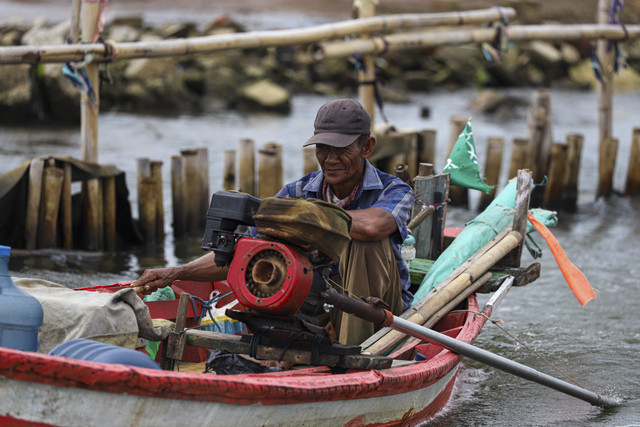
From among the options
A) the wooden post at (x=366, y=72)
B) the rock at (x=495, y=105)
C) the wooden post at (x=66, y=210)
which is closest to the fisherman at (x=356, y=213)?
the wooden post at (x=66, y=210)

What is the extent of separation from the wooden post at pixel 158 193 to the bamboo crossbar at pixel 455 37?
2181 millimetres

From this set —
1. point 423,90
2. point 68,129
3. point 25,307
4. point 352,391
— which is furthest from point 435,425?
point 423,90

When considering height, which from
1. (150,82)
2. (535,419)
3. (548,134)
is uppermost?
(150,82)

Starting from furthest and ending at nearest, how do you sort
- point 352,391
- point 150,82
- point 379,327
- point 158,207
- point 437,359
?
point 150,82
point 158,207
point 379,327
point 437,359
point 352,391

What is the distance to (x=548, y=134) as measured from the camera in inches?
461

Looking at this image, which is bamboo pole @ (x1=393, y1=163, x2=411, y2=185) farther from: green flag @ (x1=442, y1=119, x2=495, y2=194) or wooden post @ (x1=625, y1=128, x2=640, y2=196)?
wooden post @ (x1=625, y1=128, x2=640, y2=196)

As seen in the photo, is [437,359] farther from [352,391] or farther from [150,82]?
[150,82]

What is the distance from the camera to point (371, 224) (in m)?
4.35

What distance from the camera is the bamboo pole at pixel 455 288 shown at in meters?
4.65

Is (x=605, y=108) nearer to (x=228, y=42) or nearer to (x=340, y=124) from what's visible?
(x=228, y=42)

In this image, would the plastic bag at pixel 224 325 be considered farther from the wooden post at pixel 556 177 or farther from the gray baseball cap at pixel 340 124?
the wooden post at pixel 556 177

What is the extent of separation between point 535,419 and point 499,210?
5.13 ft

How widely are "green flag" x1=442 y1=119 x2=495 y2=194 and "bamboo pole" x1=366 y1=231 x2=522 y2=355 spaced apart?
0.49 meters

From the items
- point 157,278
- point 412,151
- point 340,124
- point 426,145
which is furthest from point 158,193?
point 340,124
